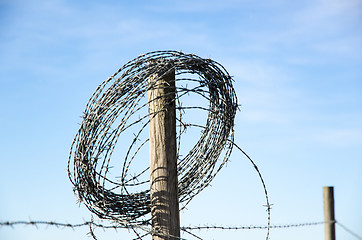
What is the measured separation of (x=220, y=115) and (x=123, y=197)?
4.31 feet

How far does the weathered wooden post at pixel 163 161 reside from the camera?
4.50 m

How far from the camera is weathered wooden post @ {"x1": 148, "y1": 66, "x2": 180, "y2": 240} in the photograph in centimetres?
450

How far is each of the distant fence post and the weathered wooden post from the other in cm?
144

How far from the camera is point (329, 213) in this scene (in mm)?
4676

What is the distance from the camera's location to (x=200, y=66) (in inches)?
191

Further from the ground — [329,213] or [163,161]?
[163,161]

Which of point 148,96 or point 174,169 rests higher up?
point 148,96

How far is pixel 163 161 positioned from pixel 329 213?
1691mm

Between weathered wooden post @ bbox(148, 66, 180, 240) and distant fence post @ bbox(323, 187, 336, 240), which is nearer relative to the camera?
weathered wooden post @ bbox(148, 66, 180, 240)

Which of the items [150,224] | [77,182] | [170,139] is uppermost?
[170,139]

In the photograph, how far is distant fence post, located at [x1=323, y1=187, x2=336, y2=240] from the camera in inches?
183

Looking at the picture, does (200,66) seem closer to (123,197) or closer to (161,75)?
(161,75)

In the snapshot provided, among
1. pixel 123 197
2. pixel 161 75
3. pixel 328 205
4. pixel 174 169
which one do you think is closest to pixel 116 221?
pixel 123 197

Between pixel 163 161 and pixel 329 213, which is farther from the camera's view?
pixel 329 213
